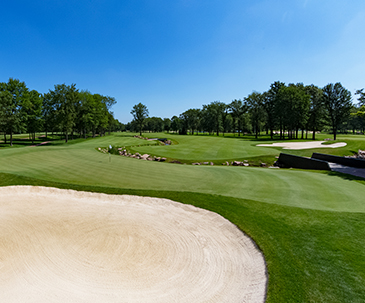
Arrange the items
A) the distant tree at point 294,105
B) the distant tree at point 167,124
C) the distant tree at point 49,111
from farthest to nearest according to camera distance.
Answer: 1. the distant tree at point 167,124
2. the distant tree at point 294,105
3. the distant tree at point 49,111

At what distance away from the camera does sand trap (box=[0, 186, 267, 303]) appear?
13.6ft

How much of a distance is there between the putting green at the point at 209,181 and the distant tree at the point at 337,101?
150 feet

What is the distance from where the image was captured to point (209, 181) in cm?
1120

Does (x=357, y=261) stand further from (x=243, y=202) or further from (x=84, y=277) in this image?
(x=84, y=277)

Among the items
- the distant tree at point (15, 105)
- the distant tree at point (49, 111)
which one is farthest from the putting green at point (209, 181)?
the distant tree at point (49, 111)

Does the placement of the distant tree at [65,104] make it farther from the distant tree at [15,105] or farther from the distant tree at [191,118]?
the distant tree at [191,118]

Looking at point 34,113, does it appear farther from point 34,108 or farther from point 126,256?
point 126,256

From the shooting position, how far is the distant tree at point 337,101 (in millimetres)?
44478

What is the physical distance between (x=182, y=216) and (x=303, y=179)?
26.6 ft

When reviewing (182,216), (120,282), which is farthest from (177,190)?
(120,282)

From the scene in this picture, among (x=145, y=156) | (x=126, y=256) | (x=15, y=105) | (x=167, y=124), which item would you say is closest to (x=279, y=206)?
(x=126, y=256)

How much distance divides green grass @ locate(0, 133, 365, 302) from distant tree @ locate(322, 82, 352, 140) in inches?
1790

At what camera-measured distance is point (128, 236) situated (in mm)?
6191

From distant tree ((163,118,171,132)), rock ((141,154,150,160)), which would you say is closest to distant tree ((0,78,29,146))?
rock ((141,154,150,160))
